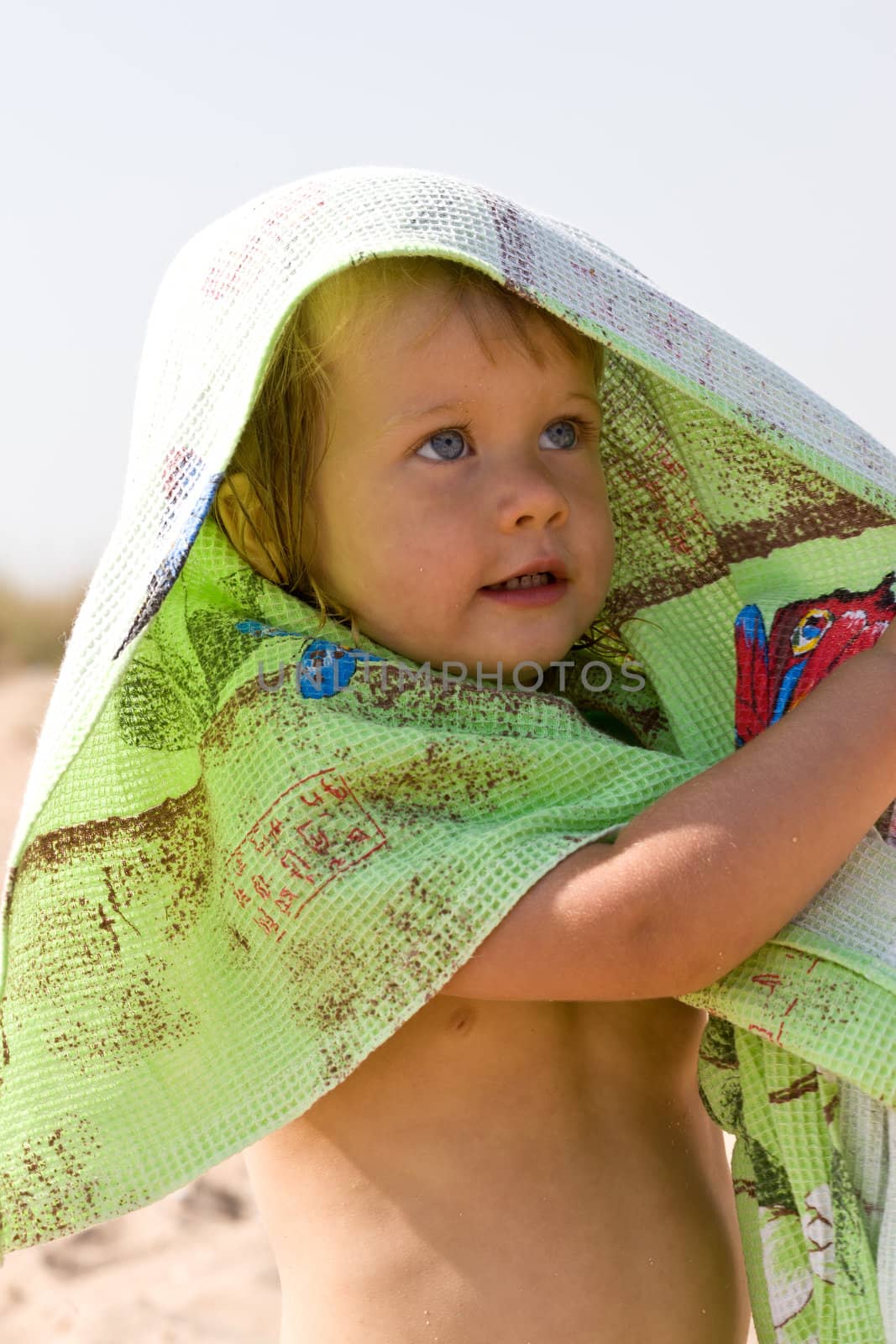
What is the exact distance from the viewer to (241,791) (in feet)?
5.08

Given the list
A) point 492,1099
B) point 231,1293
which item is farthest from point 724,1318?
point 231,1293

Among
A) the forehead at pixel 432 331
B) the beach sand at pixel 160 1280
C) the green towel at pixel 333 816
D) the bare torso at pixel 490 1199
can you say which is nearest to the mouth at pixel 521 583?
the green towel at pixel 333 816

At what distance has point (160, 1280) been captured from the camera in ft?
9.76

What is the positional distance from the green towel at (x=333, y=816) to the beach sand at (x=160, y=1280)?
1.20 meters

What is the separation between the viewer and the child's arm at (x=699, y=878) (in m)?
1.36

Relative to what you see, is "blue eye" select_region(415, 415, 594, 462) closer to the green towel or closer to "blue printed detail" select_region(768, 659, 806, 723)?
the green towel

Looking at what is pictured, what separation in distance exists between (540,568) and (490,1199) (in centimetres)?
64

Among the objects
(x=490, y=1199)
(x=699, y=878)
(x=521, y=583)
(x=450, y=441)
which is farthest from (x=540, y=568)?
(x=490, y=1199)

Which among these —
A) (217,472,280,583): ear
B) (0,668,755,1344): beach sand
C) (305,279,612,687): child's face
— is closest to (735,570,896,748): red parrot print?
(305,279,612,687): child's face

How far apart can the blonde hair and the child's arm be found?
1.40 ft

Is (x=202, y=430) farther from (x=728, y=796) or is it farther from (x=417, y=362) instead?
(x=728, y=796)

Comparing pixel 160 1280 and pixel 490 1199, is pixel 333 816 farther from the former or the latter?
pixel 160 1280

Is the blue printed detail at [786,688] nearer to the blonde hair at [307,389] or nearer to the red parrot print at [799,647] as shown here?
the red parrot print at [799,647]

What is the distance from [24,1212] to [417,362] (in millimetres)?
948
